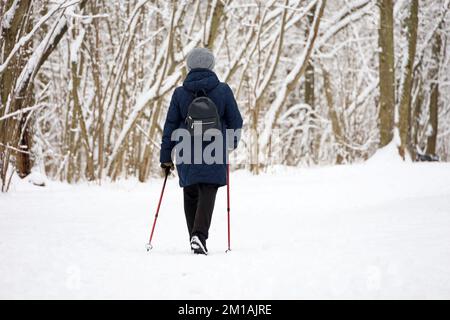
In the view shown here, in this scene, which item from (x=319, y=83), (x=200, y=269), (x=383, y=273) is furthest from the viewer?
(x=319, y=83)

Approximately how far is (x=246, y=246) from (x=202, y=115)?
1.03 metres

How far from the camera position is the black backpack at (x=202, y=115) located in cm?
333

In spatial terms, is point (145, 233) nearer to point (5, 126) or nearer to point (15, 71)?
point (5, 126)

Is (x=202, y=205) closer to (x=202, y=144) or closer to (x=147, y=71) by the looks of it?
(x=202, y=144)

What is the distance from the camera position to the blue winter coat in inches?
133

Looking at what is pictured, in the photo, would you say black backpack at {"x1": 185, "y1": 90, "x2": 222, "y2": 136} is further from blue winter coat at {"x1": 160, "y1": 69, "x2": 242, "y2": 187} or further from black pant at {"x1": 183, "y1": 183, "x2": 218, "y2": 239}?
black pant at {"x1": 183, "y1": 183, "x2": 218, "y2": 239}

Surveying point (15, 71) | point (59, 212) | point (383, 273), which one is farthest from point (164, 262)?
point (15, 71)

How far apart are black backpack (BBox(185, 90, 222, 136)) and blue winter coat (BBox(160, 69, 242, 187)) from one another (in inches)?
4.4

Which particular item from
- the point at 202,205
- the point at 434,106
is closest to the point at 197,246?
the point at 202,205

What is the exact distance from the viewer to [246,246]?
12.0 ft
